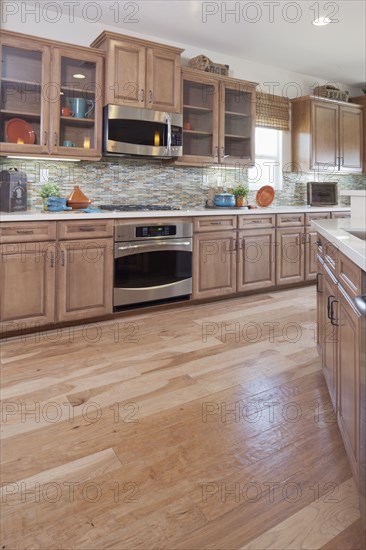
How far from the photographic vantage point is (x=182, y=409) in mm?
2057

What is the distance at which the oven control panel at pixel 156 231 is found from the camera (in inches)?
139

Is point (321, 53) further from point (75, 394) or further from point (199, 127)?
point (75, 394)

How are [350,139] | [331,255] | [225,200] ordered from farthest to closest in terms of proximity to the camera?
1. [350,139]
2. [225,200]
3. [331,255]

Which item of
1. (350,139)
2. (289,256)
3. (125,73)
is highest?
(350,139)

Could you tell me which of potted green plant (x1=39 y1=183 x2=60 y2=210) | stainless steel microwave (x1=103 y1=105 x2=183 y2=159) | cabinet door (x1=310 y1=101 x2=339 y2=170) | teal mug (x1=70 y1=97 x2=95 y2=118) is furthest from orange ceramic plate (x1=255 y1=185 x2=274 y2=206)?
potted green plant (x1=39 y1=183 x2=60 y2=210)

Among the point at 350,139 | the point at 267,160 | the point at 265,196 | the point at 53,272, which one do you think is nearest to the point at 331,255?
the point at 53,272

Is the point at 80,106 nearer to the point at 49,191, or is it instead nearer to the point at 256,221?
the point at 49,191

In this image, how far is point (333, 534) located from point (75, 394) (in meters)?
1.40

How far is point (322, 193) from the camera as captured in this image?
5266mm

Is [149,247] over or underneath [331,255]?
over

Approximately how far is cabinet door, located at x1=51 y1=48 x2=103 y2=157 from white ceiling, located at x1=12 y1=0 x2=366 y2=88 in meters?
0.50

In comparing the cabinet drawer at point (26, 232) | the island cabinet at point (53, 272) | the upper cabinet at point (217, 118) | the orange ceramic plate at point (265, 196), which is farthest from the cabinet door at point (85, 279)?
the orange ceramic plate at point (265, 196)

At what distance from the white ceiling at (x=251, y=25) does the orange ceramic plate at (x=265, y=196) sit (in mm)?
1465

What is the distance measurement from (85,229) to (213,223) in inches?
50.6
